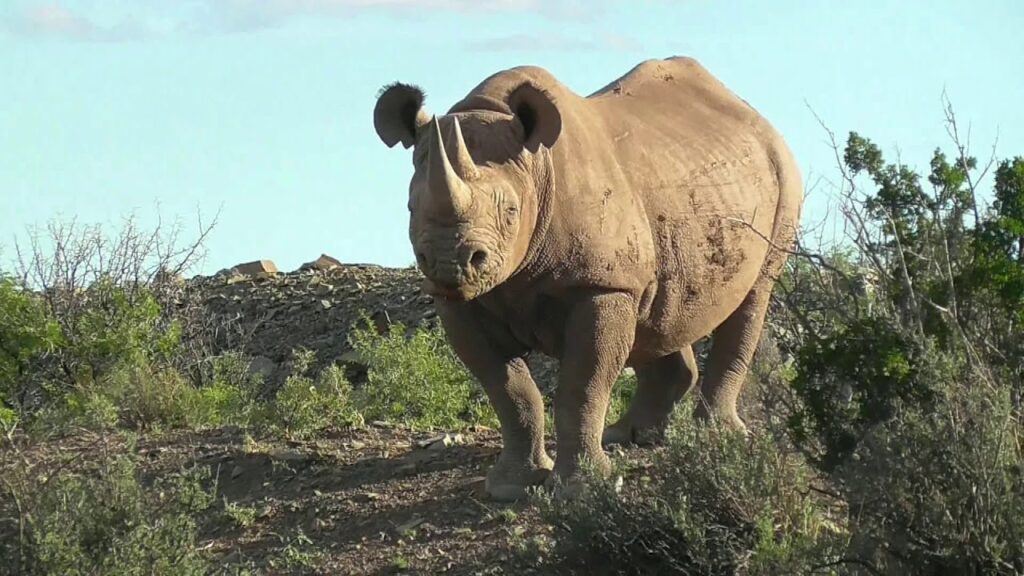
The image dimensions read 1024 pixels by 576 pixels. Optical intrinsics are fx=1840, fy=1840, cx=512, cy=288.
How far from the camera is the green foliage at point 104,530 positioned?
8.24 m

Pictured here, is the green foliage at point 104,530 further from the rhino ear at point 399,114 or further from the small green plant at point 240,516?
the rhino ear at point 399,114

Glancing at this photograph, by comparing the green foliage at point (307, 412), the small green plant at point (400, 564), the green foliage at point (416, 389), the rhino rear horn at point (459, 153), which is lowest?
the small green plant at point (400, 564)

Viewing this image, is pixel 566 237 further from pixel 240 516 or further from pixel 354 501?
pixel 240 516

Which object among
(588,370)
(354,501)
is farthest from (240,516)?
(588,370)

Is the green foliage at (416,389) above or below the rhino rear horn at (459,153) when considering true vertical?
below

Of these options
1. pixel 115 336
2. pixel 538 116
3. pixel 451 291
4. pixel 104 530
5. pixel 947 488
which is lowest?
pixel 104 530

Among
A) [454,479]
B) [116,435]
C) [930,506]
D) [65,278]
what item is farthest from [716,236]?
[65,278]

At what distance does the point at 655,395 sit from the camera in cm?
1125

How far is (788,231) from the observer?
1114 cm

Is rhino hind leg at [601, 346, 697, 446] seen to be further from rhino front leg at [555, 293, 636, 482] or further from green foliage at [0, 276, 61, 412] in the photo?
green foliage at [0, 276, 61, 412]

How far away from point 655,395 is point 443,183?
3.33m

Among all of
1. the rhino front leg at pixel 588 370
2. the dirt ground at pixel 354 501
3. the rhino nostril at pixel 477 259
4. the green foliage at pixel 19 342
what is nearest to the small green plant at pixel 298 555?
the dirt ground at pixel 354 501

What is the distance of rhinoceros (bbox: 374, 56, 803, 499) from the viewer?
8.62m

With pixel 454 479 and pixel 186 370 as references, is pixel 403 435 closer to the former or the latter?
pixel 454 479
